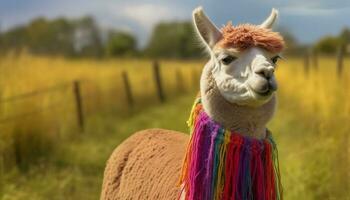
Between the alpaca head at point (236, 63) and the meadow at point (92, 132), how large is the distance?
3095 millimetres

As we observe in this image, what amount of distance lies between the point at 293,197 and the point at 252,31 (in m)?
3.26

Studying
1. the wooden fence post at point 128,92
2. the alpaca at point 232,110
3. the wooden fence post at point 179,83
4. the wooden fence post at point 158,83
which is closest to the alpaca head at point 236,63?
the alpaca at point 232,110

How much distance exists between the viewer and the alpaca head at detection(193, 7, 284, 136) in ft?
11.4

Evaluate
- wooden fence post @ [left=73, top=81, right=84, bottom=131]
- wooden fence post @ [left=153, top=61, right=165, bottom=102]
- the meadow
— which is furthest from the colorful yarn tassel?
wooden fence post @ [left=153, top=61, right=165, bottom=102]

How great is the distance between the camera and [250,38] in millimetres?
3574

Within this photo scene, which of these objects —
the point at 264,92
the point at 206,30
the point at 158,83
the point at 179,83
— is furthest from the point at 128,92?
the point at 264,92

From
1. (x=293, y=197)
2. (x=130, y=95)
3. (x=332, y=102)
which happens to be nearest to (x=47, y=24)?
(x=130, y=95)

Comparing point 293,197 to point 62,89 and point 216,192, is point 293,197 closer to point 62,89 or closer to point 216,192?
point 216,192

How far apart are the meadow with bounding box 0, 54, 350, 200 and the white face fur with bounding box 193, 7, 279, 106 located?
3.15 m

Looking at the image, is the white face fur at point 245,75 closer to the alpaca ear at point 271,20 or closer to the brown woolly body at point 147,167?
the alpaca ear at point 271,20

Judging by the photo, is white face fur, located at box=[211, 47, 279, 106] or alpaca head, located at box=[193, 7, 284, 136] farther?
alpaca head, located at box=[193, 7, 284, 136]

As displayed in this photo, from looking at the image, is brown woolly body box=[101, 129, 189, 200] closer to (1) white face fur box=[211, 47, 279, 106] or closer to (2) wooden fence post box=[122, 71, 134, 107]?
(1) white face fur box=[211, 47, 279, 106]

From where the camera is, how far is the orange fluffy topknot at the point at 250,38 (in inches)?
Answer: 140

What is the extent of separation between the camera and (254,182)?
145 inches
